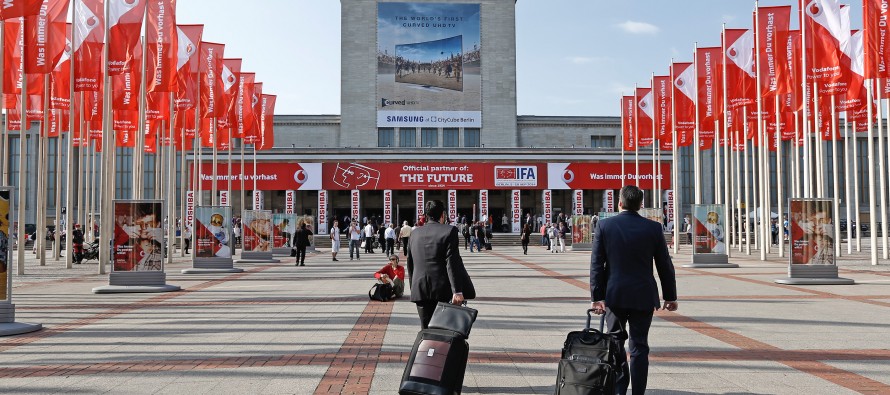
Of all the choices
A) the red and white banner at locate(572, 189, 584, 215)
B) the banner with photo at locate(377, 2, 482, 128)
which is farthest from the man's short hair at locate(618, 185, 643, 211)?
the banner with photo at locate(377, 2, 482, 128)

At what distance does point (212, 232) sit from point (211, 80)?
7536 mm

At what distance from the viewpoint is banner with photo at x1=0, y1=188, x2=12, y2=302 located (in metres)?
11.1

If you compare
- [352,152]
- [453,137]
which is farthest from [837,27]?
[453,137]

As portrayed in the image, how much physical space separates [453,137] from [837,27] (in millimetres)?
51111

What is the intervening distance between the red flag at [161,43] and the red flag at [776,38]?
1764cm

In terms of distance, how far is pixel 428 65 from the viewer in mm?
70875

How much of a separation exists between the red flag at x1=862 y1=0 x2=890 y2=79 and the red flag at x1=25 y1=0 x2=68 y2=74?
21797mm

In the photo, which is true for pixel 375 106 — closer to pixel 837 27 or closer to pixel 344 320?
pixel 837 27

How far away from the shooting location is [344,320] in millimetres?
11914

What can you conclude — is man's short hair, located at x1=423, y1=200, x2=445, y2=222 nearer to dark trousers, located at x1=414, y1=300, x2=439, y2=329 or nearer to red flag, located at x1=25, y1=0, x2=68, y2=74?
dark trousers, located at x1=414, y1=300, x2=439, y2=329

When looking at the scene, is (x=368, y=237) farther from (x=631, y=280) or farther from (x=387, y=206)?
(x=631, y=280)

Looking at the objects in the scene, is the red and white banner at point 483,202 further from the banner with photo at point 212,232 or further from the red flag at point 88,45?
the red flag at point 88,45

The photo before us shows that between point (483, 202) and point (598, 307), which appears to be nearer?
point (598, 307)

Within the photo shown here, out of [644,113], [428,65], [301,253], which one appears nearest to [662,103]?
[644,113]
